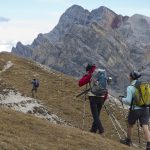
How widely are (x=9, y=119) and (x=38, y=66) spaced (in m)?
56.3

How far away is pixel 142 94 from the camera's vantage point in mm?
18094

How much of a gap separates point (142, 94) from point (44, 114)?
25.7 meters

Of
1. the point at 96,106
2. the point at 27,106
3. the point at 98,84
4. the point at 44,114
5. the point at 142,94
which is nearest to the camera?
the point at 142,94

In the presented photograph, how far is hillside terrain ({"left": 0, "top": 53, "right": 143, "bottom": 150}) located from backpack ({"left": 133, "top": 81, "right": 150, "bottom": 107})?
189cm

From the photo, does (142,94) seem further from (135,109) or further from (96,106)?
(96,106)

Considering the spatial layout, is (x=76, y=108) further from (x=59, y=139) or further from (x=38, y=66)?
(x=59, y=139)

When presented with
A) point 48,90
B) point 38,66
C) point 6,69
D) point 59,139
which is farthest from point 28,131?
point 38,66

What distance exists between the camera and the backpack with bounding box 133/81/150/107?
18.0m

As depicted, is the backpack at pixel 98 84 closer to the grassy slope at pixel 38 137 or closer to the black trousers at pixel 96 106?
the black trousers at pixel 96 106

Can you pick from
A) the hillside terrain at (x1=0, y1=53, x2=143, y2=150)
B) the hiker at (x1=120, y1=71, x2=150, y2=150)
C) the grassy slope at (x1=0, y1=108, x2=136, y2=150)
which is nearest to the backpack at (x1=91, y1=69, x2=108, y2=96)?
the hillside terrain at (x1=0, y1=53, x2=143, y2=150)

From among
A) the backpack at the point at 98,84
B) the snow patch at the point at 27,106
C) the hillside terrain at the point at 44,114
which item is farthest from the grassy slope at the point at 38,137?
the snow patch at the point at 27,106

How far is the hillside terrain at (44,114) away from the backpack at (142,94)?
1891 millimetres

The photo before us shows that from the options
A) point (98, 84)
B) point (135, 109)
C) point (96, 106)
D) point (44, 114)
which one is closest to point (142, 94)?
point (135, 109)

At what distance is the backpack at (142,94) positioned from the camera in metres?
18.0
